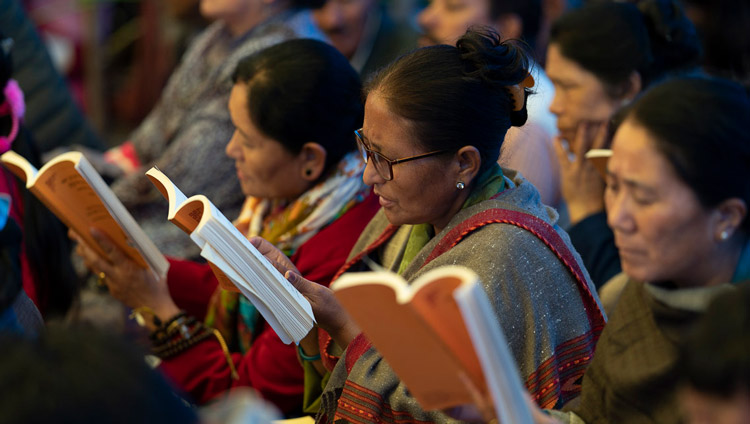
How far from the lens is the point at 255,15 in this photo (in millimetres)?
3076

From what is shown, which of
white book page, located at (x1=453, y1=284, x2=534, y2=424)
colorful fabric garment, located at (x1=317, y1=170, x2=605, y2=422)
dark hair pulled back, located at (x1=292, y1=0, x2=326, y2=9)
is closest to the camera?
white book page, located at (x1=453, y1=284, x2=534, y2=424)

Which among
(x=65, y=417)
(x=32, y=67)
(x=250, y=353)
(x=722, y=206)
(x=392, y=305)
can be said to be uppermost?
(x=65, y=417)

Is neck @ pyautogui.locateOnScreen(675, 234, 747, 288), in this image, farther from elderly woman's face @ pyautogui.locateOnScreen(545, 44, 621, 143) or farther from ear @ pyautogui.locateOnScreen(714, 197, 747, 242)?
elderly woman's face @ pyautogui.locateOnScreen(545, 44, 621, 143)

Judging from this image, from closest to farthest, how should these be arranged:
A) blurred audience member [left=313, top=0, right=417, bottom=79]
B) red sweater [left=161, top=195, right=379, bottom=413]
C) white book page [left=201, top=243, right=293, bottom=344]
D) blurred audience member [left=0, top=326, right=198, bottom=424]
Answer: blurred audience member [left=0, top=326, right=198, bottom=424]
white book page [left=201, top=243, right=293, bottom=344]
red sweater [left=161, top=195, right=379, bottom=413]
blurred audience member [left=313, top=0, right=417, bottom=79]

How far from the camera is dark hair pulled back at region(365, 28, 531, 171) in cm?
163

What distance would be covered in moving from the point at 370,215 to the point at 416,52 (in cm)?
57

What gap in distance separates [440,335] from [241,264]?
1.55 ft

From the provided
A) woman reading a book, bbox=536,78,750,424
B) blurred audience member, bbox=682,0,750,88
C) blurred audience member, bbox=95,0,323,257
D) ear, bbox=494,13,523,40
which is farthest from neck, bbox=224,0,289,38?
woman reading a book, bbox=536,78,750,424

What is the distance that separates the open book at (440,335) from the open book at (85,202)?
36.9 inches

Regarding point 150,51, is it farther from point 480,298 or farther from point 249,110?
point 480,298

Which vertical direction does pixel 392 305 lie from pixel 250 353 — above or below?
above

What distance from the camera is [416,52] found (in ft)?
5.65

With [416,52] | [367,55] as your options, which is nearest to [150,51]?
[367,55]

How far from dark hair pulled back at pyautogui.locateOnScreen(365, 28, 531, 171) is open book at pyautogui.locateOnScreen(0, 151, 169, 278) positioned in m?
0.68
